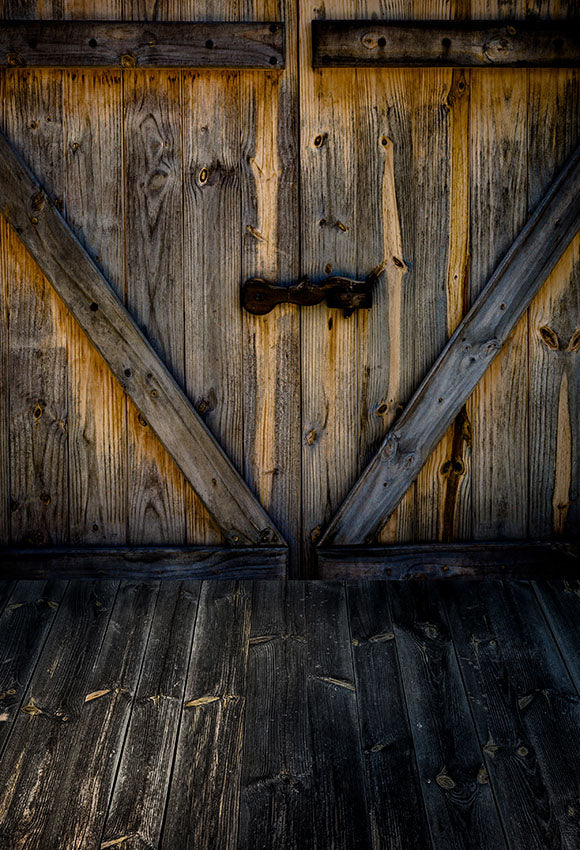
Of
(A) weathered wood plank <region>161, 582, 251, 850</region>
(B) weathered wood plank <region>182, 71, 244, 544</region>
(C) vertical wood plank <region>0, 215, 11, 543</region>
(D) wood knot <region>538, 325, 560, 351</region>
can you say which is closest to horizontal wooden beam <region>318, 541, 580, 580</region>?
(A) weathered wood plank <region>161, 582, 251, 850</region>

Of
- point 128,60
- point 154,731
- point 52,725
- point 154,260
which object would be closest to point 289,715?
point 154,731

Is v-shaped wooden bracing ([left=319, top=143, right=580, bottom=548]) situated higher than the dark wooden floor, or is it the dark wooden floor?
v-shaped wooden bracing ([left=319, top=143, right=580, bottom=548])

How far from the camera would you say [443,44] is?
266 centimetres

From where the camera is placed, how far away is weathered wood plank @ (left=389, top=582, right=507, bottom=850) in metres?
1.71

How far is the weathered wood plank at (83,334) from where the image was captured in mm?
2725

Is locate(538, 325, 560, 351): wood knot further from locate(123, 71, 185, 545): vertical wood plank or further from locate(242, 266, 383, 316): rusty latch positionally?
locate(123, 71, 185, 545): vertical wood plank

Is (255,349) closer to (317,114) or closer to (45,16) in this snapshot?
(317,114)

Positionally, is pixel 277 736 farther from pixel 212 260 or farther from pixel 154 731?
pixel 212 260

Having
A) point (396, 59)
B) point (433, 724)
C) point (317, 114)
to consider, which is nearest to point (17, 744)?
point (433, 724)

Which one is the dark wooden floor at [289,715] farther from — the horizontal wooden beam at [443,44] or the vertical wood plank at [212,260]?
the horizontal wooden beam at [443,44]

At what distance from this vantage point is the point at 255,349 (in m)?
2.84

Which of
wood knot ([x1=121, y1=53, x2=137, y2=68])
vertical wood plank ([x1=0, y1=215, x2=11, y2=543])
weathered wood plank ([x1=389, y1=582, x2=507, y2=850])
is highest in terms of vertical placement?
wood knot ([x1=121, y1=53, x2=137, y2=68])

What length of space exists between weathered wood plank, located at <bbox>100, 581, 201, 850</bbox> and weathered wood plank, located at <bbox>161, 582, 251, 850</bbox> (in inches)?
1.1

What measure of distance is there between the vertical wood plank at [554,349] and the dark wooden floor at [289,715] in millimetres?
343
